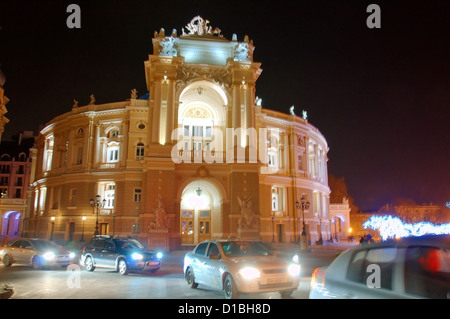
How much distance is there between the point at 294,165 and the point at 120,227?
2214 cm

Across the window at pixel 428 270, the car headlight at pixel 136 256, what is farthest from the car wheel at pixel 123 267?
the window at pixel 428 270

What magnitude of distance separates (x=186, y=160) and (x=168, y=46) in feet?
37.1

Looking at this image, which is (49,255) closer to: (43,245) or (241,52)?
(43,245)

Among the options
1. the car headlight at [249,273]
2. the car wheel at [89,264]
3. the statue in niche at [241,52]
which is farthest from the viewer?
the statue in niche at [241,52]

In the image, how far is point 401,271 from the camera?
15.0 feet

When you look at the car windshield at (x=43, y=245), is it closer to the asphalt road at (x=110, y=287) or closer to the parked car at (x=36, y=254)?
the parked car at (x=36, y=254)

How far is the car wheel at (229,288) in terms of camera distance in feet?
29.4

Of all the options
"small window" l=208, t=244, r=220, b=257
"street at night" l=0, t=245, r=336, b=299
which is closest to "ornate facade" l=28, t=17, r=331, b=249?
"street at night" l=0, t=245, r=336, b=299

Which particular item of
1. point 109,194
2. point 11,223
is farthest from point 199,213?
point 11,223

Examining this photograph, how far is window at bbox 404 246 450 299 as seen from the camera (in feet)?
14.9
